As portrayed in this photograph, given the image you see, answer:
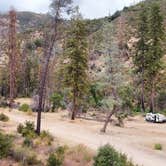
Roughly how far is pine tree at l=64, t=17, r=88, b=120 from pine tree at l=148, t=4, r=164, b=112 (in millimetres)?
11316

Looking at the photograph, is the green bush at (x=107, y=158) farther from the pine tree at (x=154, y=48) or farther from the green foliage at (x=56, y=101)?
the green foliage at (x=56, y=101)

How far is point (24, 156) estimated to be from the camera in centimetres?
2259

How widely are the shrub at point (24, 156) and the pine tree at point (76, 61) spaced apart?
2408 cm

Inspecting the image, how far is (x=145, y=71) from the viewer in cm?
5719

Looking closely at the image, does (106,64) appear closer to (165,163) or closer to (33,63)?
(165,163)

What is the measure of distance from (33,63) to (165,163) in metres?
72.3

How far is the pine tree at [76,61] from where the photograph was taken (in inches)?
1886

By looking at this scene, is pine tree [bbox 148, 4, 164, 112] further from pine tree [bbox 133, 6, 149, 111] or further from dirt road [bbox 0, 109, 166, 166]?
dirt road [bbox 0, 109, 166, 166]

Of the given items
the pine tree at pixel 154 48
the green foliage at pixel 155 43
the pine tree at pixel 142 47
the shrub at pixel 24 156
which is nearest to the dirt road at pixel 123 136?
the shrub at pixel 24 156

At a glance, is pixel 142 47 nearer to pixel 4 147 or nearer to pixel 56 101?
pixel 56 101

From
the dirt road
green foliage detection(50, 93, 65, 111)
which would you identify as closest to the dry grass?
the dirt road

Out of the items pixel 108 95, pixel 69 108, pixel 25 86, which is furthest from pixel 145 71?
pixel 25 86

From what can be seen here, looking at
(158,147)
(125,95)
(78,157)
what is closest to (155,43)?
(125,95)

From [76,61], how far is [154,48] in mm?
13019
